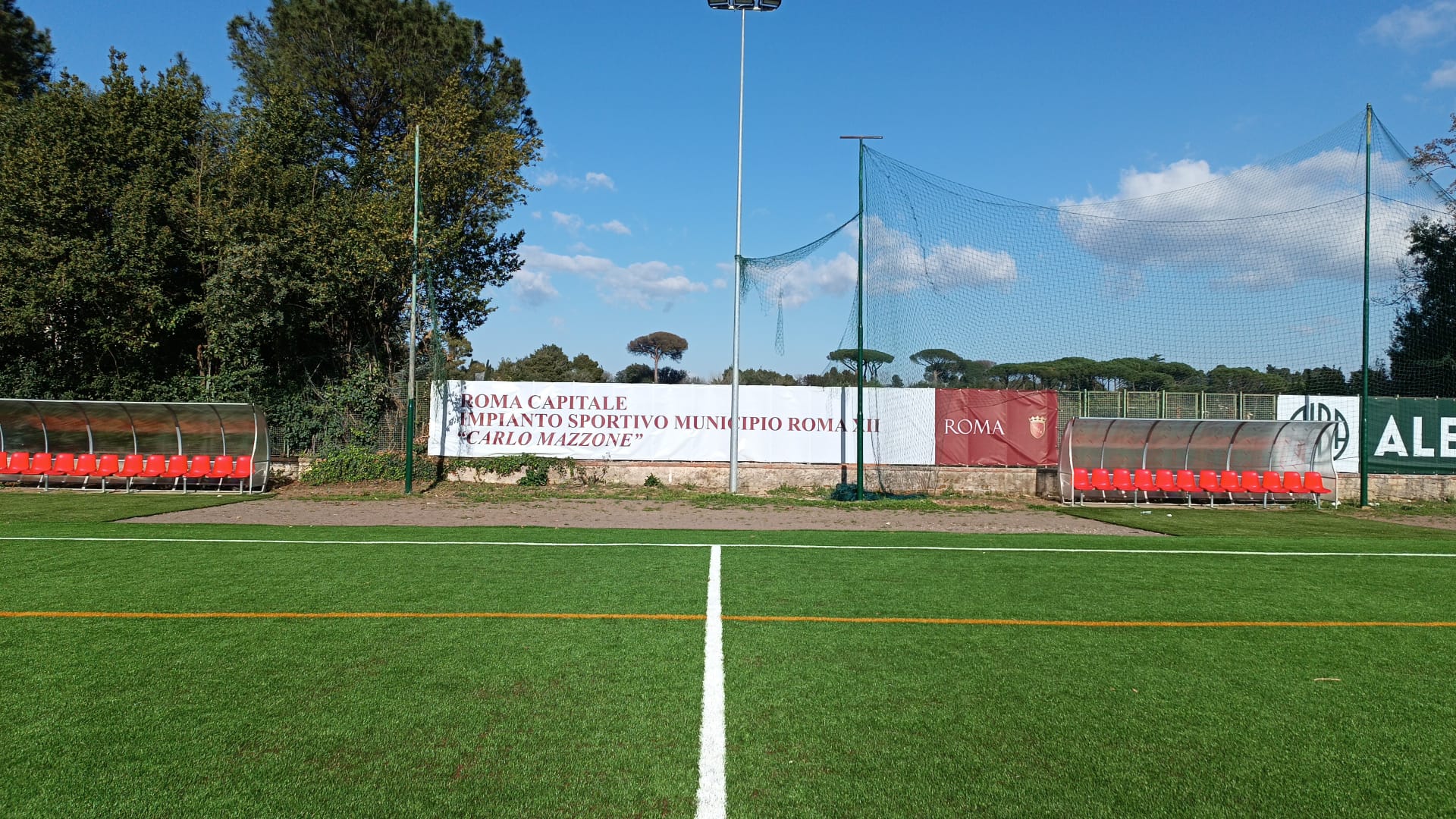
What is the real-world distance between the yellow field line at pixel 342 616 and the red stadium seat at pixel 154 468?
12597 mm

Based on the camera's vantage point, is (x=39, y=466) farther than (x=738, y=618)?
Yes

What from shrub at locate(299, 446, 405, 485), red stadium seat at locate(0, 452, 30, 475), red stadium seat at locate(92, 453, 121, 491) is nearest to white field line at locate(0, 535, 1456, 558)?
red stadium seat at locate(92, 453, 121, 491)

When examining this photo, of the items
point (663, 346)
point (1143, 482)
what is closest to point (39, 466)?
point (1143, 482)

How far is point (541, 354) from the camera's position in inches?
2216

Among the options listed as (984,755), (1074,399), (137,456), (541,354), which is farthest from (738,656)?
(541,354)

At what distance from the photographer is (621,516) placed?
13836mm

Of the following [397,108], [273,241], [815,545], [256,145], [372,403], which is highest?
[397,108]

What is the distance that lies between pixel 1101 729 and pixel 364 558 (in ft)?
24.9

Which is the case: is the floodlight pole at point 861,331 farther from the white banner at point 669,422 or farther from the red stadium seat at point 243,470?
the red stadium seat at point 243,470

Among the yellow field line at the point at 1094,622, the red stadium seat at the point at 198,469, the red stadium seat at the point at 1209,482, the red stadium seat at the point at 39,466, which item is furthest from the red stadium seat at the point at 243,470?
the red stadium seat at the point at 1209,482

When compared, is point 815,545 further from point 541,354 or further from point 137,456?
point 541,354

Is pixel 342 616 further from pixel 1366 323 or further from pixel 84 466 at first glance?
pixel 1366 323

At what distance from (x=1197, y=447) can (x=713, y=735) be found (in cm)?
1718

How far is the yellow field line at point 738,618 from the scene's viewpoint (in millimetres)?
6012
